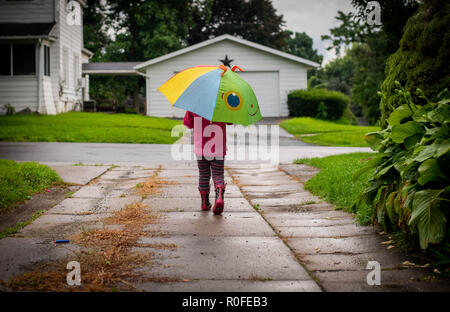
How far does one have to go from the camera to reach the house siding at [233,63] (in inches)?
1024

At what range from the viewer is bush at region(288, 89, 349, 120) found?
24891mm

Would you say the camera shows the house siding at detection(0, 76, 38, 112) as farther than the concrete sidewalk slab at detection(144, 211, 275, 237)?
Yes

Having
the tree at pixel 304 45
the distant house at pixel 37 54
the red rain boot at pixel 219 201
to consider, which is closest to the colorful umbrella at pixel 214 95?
the red rain boot at pixel 219 201

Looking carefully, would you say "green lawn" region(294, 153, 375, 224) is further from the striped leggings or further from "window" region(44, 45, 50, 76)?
"window" region(44, 45, 50, 76)

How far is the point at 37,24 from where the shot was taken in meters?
22.3

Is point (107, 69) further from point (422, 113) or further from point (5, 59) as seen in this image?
point (422, 113)

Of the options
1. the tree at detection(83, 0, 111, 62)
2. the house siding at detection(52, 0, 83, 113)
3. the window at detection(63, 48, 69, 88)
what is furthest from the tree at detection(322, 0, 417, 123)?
the tree at detection(83, 0, 111, 62)

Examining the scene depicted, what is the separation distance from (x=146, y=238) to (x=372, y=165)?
2.27m

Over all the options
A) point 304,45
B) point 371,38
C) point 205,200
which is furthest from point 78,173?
point 304,45

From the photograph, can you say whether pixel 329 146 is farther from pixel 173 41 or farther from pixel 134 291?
pixel 173 41

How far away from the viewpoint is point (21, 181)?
6.41 meters

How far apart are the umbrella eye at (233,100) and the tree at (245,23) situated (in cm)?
4128

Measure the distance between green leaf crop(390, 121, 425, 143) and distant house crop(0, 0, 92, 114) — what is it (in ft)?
64.2
